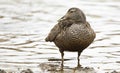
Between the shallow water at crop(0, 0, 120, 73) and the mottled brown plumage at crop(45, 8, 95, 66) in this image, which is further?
the shallow water at crop(0, 0, 120, 73)

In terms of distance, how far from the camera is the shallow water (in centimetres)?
1048

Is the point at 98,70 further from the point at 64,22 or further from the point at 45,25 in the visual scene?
the point at 45,25

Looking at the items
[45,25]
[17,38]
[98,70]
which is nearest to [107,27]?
Result: [45,25]

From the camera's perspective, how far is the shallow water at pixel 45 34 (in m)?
10.5

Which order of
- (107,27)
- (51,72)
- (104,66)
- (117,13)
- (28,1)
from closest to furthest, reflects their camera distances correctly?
(51,72) → (104,66) → (107,27) → (117,13) → (28,1)

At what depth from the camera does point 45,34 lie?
13.7 m

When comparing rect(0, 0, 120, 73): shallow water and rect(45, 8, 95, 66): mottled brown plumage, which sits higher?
rect(45, 8, 95, 66): mottled brown plumage

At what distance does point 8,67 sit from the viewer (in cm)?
991

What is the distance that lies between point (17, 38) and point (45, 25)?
2087mm

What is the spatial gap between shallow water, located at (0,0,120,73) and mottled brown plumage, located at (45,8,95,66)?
685mm

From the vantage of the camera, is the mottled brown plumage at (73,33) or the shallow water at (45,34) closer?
the mottled brown plumage at (73,33)

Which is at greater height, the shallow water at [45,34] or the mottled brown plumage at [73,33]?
the mottled brown plumage at [73,33]

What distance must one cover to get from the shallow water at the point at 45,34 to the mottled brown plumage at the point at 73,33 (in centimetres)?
68

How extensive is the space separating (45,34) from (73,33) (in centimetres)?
438
